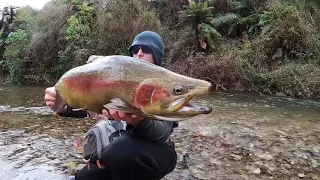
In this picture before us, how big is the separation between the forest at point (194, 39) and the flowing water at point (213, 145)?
3.36 m

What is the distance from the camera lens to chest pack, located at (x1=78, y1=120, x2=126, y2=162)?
2408 millimetres

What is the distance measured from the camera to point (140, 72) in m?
1.62

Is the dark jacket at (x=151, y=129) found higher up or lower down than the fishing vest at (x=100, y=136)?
higher up

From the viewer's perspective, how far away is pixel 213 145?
4.33 m

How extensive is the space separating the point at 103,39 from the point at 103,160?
12525 millimetres

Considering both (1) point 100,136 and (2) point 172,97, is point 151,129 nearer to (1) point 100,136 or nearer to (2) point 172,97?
(1) point 100,136

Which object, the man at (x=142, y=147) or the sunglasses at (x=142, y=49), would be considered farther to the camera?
the sunglasses at (x=142, y=49)

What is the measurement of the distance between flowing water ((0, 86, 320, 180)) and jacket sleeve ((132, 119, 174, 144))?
1045mm

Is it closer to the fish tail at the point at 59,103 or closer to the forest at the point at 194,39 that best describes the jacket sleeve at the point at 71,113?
the fish tail at the point at 59,103

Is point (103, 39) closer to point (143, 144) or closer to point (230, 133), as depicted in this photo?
point (230, 133)

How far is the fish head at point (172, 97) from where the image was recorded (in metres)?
1.46

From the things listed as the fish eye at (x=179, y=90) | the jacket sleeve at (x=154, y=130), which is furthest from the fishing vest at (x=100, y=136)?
the fish eye at (x=179, y=90)

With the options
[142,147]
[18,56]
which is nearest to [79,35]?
[18,56]

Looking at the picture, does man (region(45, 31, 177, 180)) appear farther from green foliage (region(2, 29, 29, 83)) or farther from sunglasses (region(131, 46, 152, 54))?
green foliage (region(2, 29, 29, 83))
